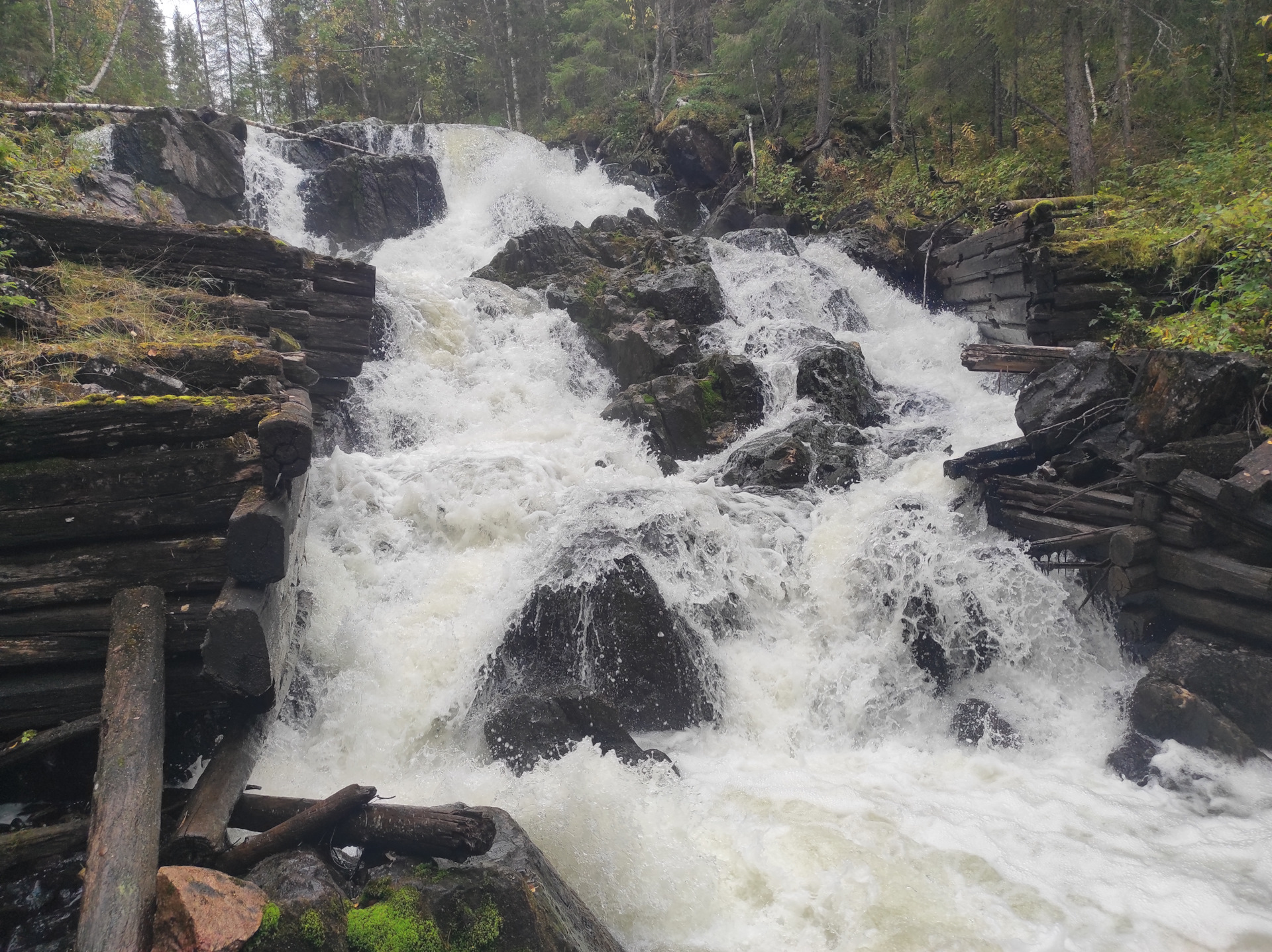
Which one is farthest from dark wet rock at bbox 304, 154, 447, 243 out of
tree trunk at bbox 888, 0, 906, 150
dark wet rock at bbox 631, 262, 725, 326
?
tree trunk at bbox 888, 0, 906, 150

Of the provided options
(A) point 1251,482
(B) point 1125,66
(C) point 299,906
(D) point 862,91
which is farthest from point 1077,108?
(C) point 299,906

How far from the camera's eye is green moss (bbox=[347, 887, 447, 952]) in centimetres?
284

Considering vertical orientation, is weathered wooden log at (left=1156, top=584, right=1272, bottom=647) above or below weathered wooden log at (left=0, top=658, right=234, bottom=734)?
below

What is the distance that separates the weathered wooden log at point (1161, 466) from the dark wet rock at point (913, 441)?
356cm

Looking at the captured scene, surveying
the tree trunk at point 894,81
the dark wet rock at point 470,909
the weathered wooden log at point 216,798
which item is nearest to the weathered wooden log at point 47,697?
the weathered wooden log at point 216,798

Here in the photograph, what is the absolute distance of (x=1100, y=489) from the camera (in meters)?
6.36

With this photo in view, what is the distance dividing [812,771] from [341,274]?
7.41 metres

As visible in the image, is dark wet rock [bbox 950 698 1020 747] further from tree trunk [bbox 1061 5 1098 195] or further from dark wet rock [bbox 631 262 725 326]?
tree trunk [bbox 1061 5 1098 195]

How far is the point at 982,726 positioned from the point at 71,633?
658 centimetres

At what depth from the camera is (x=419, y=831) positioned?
10.9 ft

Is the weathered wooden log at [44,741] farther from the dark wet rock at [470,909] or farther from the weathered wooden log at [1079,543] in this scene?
the weathered wooden log at [1079,543]

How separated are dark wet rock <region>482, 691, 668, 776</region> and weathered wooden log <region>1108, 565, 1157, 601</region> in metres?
4.17

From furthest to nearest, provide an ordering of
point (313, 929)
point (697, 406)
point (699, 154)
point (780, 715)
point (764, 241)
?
point (699, 154) < point (764, 241) < point (697, 406) < point (780, 715) < point (313, 929)

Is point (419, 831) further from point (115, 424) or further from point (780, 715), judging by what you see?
point (780, 715)
